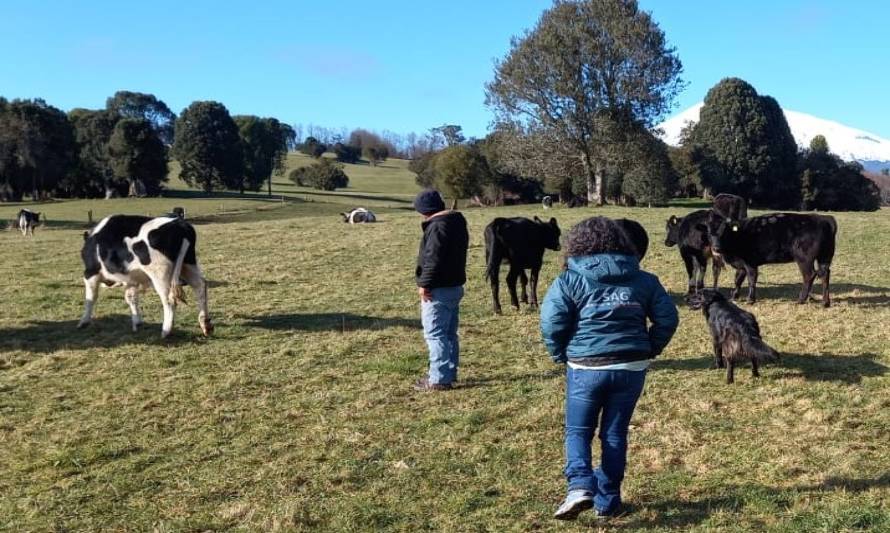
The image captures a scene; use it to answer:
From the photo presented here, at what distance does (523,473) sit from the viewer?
17.1ft

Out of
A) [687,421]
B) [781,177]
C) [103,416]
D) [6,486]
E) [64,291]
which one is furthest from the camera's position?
[781,177]

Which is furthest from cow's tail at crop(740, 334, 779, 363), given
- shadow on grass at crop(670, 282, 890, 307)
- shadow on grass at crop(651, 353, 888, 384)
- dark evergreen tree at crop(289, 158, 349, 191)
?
dark evergreen tree at crop(289, 158, 349, 191)

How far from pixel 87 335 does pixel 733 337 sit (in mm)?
8593

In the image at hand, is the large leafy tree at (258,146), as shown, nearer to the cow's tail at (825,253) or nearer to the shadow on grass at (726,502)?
the cow's tail at (825,253)

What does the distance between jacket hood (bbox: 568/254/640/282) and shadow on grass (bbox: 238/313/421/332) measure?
6.31 m

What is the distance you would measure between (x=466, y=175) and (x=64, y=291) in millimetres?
44136

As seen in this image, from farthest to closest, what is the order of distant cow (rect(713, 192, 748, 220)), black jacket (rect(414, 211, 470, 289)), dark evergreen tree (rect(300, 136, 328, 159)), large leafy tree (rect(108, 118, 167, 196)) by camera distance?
dark evergreen tree (rect(300, 136, 328, 159)) < large leafy tree (rect(108, 118, 167, 196)) < distant cow (rect(713, 192, 748, 220)) < black jacket (rect(414, 211, 470, 289))

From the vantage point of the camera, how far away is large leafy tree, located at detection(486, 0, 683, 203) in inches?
1430

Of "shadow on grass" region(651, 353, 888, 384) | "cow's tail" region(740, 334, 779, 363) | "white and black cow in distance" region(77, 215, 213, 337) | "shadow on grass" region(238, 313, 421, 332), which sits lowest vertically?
"shadow on grass" region(238, 313, 421, 332)

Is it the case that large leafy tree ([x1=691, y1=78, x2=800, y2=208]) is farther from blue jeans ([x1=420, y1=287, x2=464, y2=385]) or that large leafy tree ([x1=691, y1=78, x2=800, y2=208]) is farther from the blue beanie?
blue jeans ([x1=420, y1=287, x2=464, y2=385])

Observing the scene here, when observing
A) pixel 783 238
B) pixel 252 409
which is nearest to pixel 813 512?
pixel 252 409

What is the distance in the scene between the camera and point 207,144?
2640 inches

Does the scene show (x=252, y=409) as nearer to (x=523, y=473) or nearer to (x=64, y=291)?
(x=523, y=473)

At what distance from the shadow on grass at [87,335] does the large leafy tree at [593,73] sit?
1184 inches
